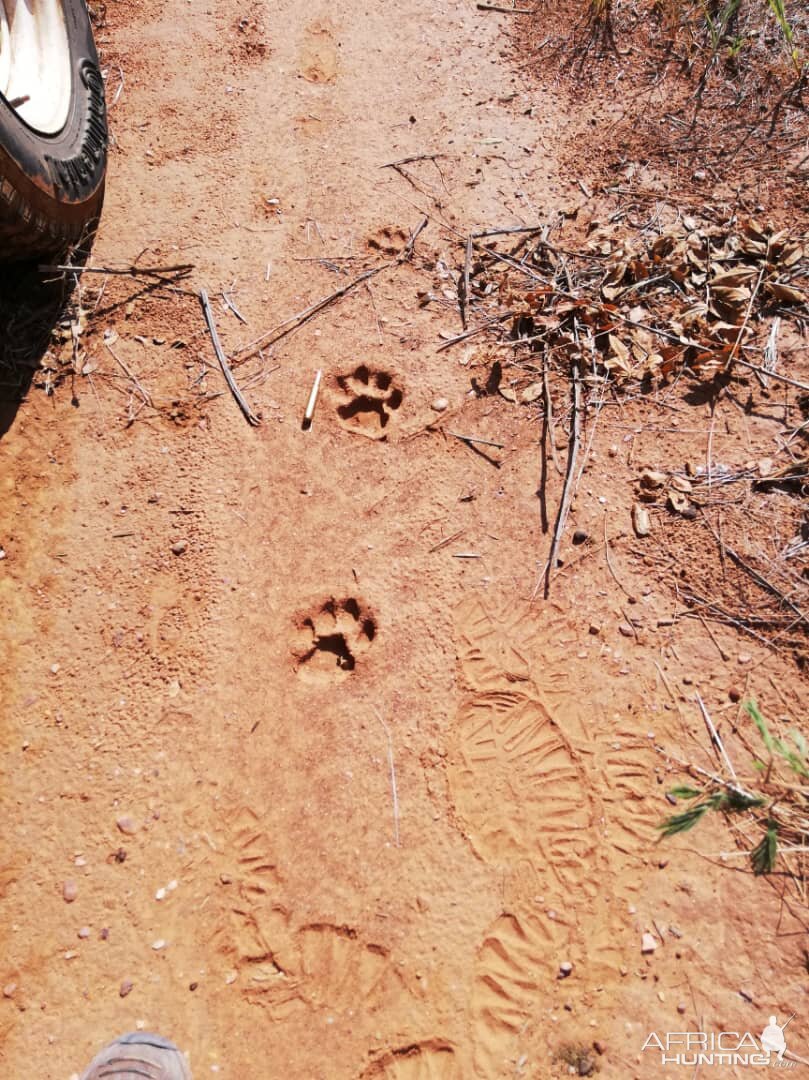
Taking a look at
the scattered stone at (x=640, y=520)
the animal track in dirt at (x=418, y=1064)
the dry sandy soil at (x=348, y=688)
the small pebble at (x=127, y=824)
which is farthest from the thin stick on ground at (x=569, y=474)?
the small pebble at (x=127, y=824)

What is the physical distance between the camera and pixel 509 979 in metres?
2.04

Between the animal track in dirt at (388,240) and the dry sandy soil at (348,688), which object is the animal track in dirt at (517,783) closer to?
the dry sandy soil at (348,688)

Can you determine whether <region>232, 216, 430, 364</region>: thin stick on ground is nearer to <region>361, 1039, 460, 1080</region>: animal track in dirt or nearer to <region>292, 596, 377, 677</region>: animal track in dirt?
<region>292, 596, 377, 677</region>: animal track in dirt

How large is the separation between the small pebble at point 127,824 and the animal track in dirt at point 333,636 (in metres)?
0.73

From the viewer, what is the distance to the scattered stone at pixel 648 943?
2.06 metres

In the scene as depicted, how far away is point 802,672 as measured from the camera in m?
2.39

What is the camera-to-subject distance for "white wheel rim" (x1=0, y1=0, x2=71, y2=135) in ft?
10.4

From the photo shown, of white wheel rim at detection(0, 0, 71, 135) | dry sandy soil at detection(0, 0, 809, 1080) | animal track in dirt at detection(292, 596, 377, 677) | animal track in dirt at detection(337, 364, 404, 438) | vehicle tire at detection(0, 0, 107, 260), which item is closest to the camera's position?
dry sandy soil at detection(0, 0, 809, 1080)

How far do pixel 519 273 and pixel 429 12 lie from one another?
7.08 feet

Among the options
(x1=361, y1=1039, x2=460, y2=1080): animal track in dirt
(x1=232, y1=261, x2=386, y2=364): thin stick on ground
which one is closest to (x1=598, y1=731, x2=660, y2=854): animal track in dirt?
(x1=361, y1=1039, x2=460, y2=1080): animal track in dirt

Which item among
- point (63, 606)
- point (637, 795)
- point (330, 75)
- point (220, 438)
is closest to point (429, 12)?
point (330, 75)

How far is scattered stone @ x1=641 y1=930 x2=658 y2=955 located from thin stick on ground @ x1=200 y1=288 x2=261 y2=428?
232 centimetres

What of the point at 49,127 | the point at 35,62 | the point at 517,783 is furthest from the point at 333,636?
the point at 35,62

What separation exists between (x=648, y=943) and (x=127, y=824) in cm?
169
